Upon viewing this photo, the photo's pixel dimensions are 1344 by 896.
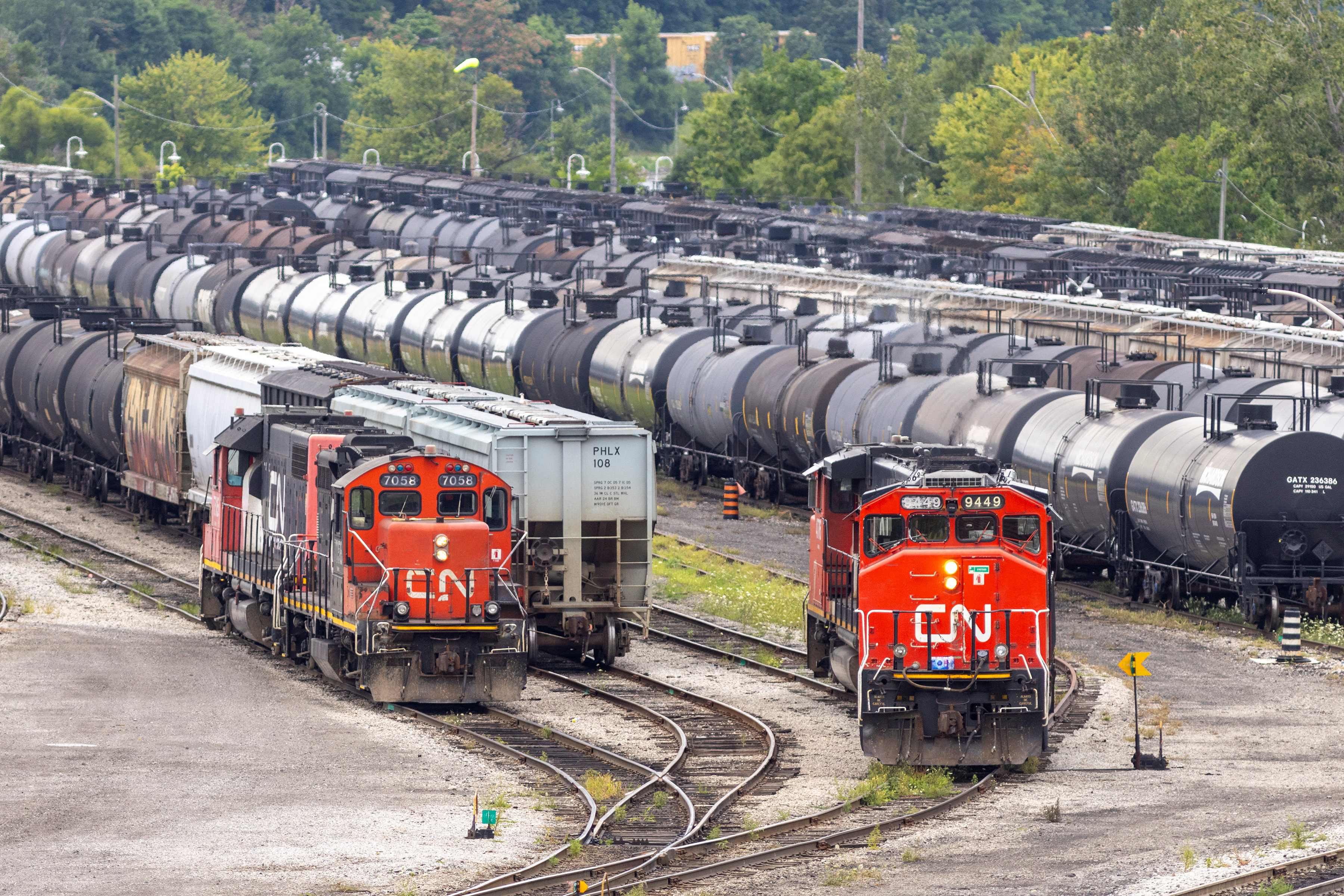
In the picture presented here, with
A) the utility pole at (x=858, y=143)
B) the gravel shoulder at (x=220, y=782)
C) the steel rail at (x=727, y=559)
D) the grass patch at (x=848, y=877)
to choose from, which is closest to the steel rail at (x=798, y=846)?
the grass patch at (x=848, y=877)

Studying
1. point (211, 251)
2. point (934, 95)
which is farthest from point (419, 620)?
point (934, 95)

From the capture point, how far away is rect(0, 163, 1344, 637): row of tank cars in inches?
1277

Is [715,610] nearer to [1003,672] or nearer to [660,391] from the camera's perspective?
[1003,672]

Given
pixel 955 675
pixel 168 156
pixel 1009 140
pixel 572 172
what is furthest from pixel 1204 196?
pixel 168 156

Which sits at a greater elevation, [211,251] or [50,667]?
[211,251]

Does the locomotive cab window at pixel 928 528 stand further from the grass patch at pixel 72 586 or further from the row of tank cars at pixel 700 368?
the grass patch at pixel 72 586

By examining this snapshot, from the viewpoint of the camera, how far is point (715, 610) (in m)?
35.1

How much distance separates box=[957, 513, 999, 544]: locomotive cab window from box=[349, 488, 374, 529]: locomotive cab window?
23.2 ft

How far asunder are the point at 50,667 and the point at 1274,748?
1508cm

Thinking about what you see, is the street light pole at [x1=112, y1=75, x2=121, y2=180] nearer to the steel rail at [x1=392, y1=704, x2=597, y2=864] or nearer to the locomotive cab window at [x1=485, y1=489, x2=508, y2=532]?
the locomotive cab window at [x1=485, y1=489, x2=508, y2=532]

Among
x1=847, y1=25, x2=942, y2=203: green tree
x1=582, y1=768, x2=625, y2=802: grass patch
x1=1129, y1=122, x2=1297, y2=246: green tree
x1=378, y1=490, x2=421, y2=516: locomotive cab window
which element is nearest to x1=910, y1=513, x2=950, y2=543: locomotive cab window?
x1=582, y1=768, x2=625, y2=802: grass patch

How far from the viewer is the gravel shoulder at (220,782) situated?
18203mm

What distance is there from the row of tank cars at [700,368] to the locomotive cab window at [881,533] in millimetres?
7266

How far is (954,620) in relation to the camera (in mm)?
21562
